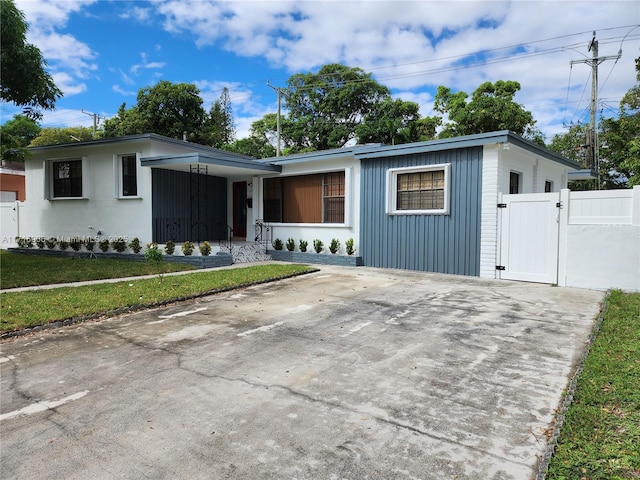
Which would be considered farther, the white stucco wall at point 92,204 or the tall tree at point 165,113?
the tall tree at point 165,113

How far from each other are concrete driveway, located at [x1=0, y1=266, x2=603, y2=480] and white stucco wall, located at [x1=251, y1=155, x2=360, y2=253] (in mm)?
5912

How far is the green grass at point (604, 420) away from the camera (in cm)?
230

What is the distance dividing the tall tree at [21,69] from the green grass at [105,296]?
6.58 metres

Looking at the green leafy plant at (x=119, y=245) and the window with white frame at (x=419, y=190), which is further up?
the window with white frame at (x=419, y=190)

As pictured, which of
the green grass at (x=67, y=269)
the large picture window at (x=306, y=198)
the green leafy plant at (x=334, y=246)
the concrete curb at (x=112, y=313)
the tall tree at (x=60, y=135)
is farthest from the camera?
the tall tree at (x=60, y=135)

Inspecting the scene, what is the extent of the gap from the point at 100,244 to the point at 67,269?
2893mm

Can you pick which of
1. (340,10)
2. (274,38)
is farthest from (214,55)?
(340,10)

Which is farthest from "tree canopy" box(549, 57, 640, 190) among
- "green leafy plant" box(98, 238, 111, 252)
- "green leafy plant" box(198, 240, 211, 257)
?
"green leafy plant" box(98, 238, 111, 252)

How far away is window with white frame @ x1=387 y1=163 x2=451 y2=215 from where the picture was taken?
1020 cm

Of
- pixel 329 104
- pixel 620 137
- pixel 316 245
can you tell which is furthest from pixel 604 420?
pixel 329 104

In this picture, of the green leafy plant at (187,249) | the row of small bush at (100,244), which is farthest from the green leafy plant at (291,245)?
the green leafy plant at (187,249)

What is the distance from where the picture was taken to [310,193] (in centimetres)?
1316

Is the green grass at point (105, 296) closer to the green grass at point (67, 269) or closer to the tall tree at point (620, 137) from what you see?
the green grass at point (67, 269)

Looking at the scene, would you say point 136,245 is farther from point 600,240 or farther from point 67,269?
point 600,240
